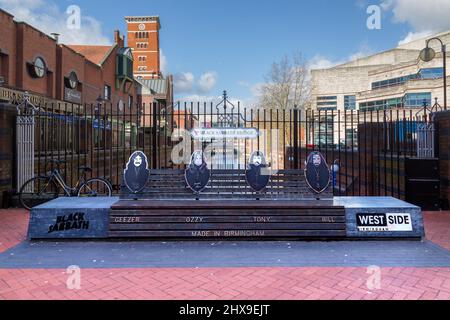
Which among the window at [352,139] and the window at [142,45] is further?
the window at [142,45]

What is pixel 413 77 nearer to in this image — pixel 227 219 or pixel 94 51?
pixel 94 51

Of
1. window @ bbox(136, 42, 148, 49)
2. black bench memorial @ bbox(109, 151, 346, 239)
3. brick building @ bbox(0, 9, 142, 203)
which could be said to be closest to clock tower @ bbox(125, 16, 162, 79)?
window @ bbox(136, 42, 148, 49)

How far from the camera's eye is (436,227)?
272 inches

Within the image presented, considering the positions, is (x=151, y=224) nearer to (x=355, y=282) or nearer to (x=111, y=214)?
(x=111, y=214)

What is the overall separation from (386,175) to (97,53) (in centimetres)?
3648

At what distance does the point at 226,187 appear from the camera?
22.5 ft

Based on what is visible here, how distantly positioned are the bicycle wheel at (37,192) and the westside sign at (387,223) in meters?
7.37

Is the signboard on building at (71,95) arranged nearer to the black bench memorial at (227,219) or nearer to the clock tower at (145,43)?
the black bench memorial at (227,219)

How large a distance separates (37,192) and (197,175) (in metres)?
5.14

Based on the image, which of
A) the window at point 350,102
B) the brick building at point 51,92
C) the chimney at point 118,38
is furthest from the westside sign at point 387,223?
the window at point 350,102

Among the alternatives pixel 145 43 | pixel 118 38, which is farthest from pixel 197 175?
pixel 145 43

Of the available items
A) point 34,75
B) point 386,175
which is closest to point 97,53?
point 34,75

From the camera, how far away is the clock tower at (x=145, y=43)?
7619 cm
